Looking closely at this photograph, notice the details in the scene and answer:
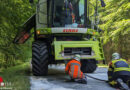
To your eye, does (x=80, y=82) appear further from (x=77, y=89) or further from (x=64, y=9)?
(x=64, y=9)

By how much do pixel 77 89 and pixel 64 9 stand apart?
13.5 ft

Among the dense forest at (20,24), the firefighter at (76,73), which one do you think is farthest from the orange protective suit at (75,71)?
the dense forest at (20,24)

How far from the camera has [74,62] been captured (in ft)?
25.0

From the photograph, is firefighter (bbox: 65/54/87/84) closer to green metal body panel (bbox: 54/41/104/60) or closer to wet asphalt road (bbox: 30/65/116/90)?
wet asphalt road (bbox: 30/65/116/90)

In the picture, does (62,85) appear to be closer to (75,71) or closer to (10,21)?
(75,71)

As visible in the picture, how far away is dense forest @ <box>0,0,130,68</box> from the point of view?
29.1 feet

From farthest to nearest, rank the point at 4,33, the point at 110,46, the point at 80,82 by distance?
1. the point at 110,46
2. the point at 4,33
3. the point at 80,82

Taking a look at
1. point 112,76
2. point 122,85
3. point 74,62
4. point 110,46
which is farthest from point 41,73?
point 110,46

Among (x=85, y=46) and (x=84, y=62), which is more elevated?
(x=85, y=46)

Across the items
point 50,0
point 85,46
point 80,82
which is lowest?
point 80,82

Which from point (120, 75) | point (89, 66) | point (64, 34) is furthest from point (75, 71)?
point (89, 66)

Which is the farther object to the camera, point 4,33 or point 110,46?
point 110,46

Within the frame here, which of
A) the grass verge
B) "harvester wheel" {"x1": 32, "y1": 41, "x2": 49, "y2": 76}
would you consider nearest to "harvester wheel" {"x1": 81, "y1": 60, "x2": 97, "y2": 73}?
"harvester wheel" {"x1": 32, "y1": 41, "x2": 49, "y2": 76}

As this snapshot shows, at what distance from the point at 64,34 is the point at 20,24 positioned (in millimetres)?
3257
